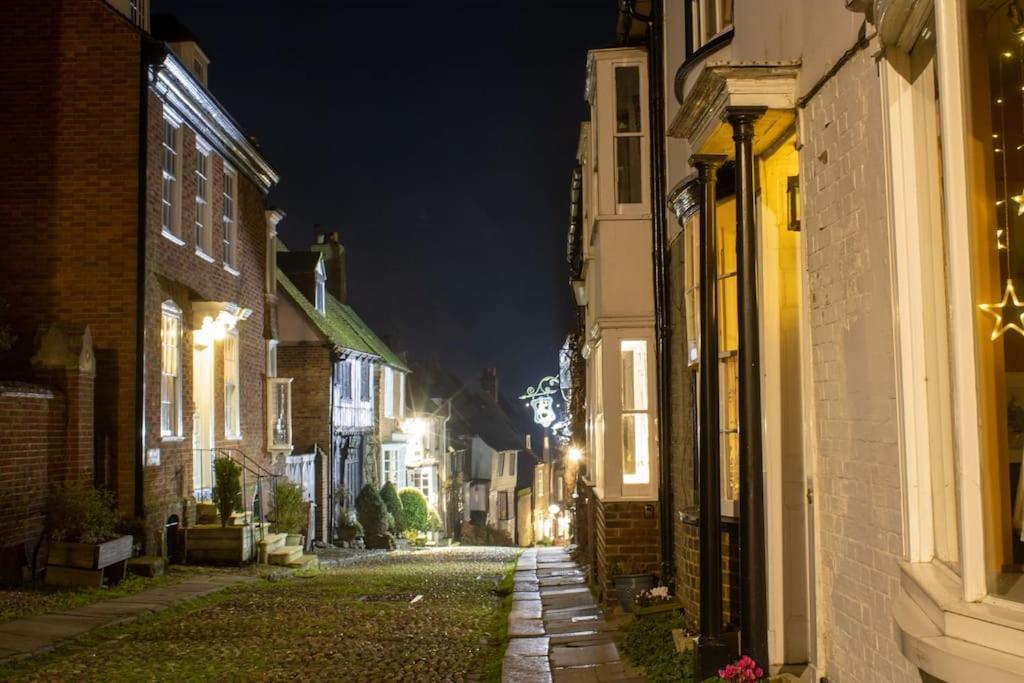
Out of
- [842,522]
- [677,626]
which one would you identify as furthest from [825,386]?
[677,626]

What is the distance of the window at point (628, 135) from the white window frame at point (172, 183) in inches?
339

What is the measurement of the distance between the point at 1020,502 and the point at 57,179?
15687mm

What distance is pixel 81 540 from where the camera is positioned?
544 inches

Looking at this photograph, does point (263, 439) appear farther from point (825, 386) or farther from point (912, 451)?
point (912, 451)

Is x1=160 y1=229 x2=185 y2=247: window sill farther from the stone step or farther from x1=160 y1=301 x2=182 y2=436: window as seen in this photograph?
the stone step

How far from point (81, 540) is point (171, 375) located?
481 centimetres

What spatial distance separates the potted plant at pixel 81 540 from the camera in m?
13.5

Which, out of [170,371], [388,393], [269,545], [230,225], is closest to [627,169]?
[170,371]

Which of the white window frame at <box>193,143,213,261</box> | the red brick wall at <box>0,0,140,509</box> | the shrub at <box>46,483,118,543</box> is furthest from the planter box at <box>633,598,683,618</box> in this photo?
the white window frame at <box>193,143,213,261</box>

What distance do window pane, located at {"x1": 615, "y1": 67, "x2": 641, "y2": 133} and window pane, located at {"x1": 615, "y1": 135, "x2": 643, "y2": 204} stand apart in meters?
0.14

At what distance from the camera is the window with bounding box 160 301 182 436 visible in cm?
1769

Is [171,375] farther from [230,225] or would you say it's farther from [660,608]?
[660,608]

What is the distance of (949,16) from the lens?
10.9 ft

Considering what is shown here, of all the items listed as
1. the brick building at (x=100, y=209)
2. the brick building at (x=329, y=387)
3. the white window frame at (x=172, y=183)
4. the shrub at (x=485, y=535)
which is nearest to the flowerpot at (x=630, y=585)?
the brick building at (x=100, y=209)
